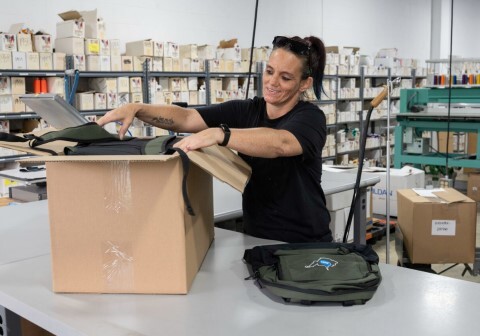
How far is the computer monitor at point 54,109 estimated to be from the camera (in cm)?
152

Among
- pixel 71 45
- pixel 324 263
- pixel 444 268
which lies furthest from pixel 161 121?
pixel 71 45

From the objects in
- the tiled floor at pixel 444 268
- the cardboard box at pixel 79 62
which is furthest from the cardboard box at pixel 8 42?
the tiled floor at pixel 444 268

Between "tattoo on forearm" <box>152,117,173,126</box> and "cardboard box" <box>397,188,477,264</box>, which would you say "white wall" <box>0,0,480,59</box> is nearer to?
"tattoo on forearm" <box>152,117,173,126</box>

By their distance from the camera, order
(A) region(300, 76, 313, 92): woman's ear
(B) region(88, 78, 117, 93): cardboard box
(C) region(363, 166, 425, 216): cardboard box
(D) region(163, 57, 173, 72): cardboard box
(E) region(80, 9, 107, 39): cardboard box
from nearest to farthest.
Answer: (A) region(300, 76, 313, 92): woman's ear
(C) region(363, 166, 425, 216): cardboard box
(E) region(80, 9, 107, 39): cardboard box
(B) region(88, 78, 117, 93): cardboard box
(D) region(163, 57, 173, 72): cardboard box

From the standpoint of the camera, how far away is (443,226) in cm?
283

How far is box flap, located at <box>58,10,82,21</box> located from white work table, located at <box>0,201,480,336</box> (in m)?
4.42

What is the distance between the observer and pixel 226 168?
1.35 meters

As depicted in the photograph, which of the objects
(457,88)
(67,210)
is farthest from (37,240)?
(457,88)

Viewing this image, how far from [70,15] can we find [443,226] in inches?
168

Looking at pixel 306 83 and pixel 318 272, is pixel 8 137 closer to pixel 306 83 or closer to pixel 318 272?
pixel 318 272

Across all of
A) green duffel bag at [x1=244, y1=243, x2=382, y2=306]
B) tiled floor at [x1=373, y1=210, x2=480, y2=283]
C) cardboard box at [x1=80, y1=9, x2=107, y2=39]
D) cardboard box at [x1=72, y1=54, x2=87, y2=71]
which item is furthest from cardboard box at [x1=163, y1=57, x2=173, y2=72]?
green duffel bag at [x1=244, y1=243, x2=382, y2=306]

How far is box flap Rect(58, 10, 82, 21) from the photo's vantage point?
5.32 metres

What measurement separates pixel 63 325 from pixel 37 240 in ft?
2.32

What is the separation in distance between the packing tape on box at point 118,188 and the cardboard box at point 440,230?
2.03 meters
